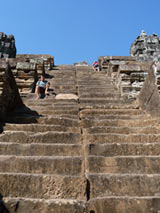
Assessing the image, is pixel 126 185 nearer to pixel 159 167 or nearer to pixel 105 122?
pixel 159 167

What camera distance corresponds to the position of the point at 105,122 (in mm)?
3709

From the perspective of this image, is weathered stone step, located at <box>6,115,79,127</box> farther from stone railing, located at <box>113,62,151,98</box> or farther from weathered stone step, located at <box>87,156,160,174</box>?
stone railing, located at <box>113,62,151,98</box>

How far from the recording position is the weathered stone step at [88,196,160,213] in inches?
70.9

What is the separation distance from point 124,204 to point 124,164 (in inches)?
24.6

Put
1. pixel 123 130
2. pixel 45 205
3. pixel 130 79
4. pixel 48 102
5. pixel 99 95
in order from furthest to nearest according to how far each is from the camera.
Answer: pixel 130 79 → pixel 99 95 → pixel 48 102 → pixel 123 130 → pixel 45 205

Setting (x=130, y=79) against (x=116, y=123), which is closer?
(x=116, y=123)

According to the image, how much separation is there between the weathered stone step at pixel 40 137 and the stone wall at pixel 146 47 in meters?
10.5

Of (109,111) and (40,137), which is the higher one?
(109,111)

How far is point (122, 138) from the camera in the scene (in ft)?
9.92

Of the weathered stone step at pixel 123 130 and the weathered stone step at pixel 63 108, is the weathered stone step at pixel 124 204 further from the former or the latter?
the weathered stone step at pixel 63 108

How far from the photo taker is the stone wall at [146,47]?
12391 millimetres

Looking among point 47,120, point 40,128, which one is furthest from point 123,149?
point 47,120

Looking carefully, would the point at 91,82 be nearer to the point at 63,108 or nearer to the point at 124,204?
the point at 63,108

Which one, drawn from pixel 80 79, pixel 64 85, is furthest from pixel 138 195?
pixel 80 79
